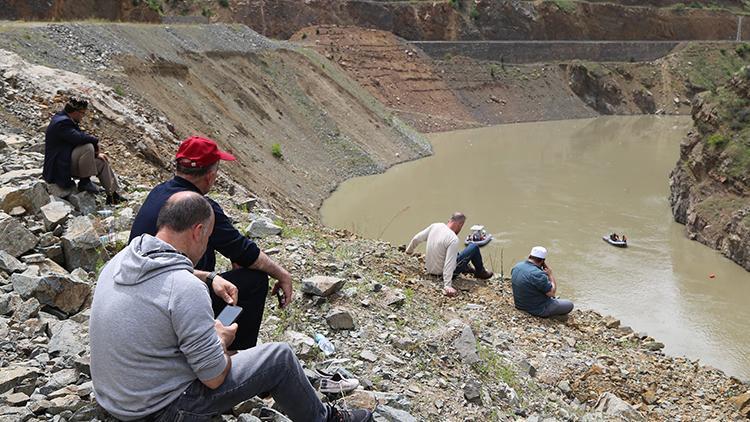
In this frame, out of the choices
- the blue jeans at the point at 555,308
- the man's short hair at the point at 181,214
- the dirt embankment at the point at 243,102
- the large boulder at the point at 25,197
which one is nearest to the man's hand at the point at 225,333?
the man's short hair at the point at 181,214

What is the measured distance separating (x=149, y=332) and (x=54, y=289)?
2.65 metres

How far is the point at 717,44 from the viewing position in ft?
207

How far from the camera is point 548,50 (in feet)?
189

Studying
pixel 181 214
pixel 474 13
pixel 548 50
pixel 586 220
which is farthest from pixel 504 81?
pixel 181 214

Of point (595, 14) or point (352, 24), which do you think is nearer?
point (352, 24)

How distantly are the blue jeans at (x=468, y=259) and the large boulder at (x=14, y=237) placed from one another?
20.4 feet

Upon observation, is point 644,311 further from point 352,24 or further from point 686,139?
point 352,24

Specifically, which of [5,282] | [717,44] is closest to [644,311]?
[5,282]

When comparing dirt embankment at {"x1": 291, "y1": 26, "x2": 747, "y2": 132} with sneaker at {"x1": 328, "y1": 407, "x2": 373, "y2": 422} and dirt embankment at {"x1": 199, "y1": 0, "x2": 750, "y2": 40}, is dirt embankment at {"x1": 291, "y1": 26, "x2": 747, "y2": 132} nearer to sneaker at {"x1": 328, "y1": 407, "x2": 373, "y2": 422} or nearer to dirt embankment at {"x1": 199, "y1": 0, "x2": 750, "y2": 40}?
dirt embankment at {"x1": 199, "y1": 0, "x2": 750, "y2": 40}

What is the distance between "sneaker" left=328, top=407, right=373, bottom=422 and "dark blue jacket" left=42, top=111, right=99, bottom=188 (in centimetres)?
575

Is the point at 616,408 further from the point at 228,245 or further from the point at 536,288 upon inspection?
the point at 228,245

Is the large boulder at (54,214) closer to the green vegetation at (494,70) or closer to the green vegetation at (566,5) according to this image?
the green vegetation at (494,70)

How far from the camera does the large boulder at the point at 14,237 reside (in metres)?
6.43

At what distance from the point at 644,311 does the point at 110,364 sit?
1401cm
